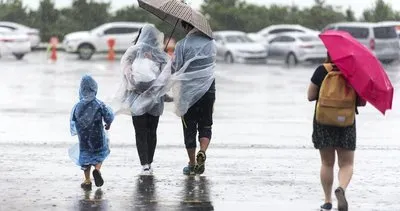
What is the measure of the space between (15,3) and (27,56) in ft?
46.8

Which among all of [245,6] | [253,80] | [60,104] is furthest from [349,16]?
[60,104]

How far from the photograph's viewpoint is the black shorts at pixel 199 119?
1040 centimetres

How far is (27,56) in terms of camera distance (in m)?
41.4

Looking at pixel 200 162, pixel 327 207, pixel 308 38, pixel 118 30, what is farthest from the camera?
pixel 118 30

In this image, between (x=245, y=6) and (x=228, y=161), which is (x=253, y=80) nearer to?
(x=228, y=161)

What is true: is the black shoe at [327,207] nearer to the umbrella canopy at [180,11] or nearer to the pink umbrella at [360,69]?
the pink umbrella at [360,69]

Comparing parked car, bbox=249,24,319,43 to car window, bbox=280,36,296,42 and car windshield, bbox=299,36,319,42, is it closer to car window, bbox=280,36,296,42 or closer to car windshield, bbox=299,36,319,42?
car window, bbox=280,36,296,42

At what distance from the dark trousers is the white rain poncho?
1.06 feet

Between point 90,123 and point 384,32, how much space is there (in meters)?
30.1

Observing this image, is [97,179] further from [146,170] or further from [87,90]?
[146,170]

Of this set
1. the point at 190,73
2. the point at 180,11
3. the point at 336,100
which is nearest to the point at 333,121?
the point at 336,100

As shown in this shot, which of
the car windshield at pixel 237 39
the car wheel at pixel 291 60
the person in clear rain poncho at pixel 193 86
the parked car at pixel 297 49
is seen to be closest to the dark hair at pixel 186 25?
the person in clear rain poncho at pixel 193 86

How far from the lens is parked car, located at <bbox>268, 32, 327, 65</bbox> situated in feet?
126

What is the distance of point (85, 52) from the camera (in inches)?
1646
